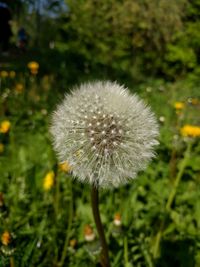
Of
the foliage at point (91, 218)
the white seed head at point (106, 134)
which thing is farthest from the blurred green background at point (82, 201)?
the white seed head at point (106, 134)

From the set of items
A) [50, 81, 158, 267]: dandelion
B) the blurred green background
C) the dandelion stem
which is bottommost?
the blurred green background

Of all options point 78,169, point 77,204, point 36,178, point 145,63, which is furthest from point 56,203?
point 145,63

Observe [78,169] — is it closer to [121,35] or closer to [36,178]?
[36,178]

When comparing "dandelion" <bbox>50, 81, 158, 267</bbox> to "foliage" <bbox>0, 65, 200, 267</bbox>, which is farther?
"foliage" <bbox>0, 65, 200, 267</bbox>

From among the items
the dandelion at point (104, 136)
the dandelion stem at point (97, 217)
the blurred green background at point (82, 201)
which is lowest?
the blurred green background at point (82, 201)

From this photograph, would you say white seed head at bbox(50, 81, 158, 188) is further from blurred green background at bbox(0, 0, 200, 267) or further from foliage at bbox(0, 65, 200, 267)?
foliage at bbox(0, 65, 200, 267)

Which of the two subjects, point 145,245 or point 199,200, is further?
point 199,200

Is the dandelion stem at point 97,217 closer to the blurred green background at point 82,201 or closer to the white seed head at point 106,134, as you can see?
the white seed head at point 106,134

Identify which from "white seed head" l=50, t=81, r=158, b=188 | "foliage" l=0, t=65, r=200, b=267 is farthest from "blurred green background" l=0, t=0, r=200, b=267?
"white seed head" l=50, t=81, r=158, b=188
